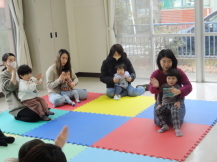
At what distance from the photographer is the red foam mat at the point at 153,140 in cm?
318

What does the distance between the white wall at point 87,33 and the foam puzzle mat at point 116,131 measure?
2056 millimetres

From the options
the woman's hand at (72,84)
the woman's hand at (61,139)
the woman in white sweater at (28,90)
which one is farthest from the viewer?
the woman's hand at (72,84)

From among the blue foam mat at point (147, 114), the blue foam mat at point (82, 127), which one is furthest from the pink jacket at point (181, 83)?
the blue foam mat at point (82, 127)

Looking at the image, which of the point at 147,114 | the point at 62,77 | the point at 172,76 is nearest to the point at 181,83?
the point at 172,76

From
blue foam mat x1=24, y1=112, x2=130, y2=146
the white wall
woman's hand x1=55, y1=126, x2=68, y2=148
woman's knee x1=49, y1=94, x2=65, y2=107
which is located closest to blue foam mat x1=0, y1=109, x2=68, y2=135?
blue foam mat x1=24, y1=112, x2=130, y2=146

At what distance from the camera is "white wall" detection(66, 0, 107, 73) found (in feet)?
22.2

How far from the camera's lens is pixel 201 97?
497 cm

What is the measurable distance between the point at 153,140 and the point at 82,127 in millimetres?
970

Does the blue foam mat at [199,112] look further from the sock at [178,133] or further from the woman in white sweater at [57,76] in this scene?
the woman in white sweater at [57,76]

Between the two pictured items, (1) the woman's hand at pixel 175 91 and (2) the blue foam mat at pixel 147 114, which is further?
(2) the blue foam mat at pixel 147 114

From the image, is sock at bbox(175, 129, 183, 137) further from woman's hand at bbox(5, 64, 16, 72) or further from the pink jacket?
woman's hand at bbox(5, 64, 16, 72)

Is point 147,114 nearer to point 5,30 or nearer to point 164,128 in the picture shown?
point 164,128

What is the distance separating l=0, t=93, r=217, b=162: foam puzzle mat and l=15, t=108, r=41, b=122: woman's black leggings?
0.08 metres

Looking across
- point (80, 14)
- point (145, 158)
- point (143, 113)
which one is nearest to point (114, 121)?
point (143, 113)
